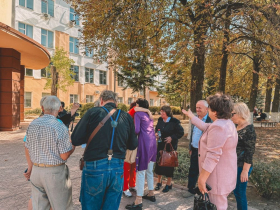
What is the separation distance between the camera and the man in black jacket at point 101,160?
2584mm

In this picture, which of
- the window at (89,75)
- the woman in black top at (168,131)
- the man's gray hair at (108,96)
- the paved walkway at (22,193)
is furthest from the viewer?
the window at (89,75)

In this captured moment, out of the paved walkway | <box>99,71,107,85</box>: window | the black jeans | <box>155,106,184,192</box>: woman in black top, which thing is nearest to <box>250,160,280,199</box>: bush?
the paved walkway

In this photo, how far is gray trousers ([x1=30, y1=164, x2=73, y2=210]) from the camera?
2.55 metres

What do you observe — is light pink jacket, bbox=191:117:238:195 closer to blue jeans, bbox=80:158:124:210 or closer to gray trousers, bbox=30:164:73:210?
blue jeans, bbox=80:158:124:210

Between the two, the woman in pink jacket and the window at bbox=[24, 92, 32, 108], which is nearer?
the woman in pink jacket

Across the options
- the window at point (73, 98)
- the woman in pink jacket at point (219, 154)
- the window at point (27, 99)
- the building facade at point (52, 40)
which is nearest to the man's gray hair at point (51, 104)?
the woman in pink jacket at point (219, 154)

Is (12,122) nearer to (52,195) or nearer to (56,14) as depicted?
(52,195)

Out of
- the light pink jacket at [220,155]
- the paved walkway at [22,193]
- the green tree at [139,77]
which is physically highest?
the green tree at [139,77]

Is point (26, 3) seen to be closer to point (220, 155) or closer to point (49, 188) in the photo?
point (49, 188)

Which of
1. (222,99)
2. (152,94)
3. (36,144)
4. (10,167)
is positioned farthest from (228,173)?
(152,94)

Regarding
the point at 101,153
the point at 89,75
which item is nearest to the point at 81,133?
the point at 101,153

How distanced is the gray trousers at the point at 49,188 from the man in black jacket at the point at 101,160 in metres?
0.24

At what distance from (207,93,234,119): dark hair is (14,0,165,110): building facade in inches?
813

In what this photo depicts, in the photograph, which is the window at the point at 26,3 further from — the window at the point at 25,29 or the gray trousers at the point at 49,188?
the gray trousers at the point at 49,188
